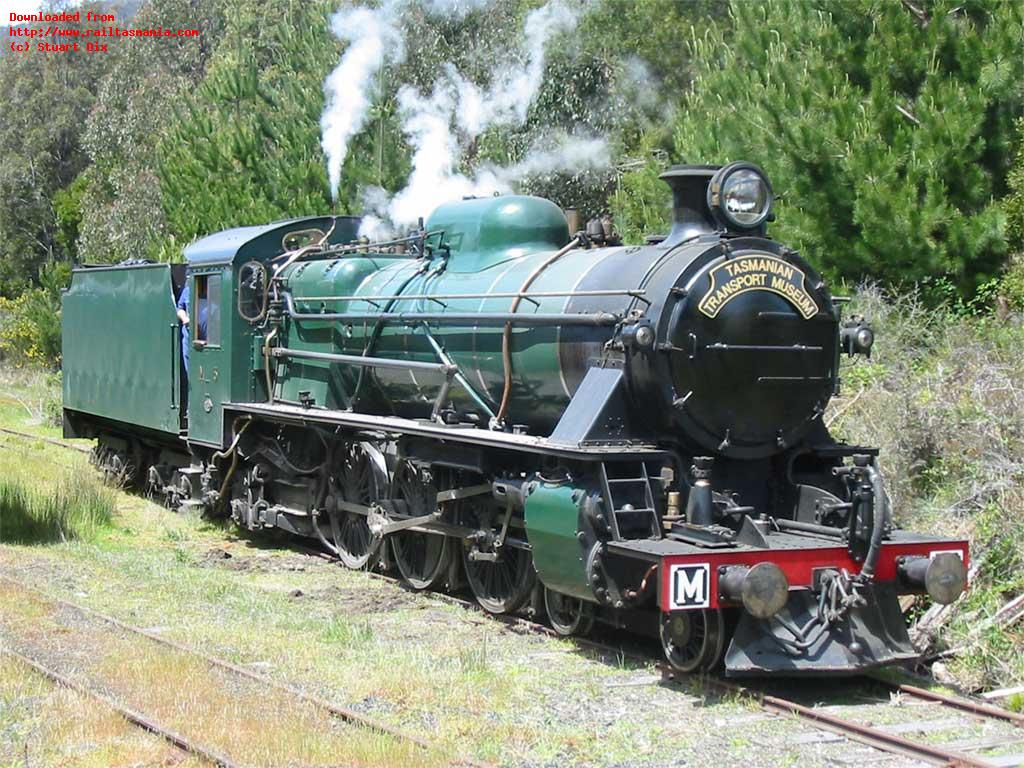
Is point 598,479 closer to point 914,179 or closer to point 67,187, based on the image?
point 914,179

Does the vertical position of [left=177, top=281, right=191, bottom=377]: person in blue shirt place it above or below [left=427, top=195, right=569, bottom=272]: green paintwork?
below

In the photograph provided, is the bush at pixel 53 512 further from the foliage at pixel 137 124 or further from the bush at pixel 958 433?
the foliage at pixel 137 124

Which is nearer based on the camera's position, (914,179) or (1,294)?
(914,179)

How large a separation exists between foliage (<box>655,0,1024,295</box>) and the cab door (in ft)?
17.9

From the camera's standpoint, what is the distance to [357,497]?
10.4m

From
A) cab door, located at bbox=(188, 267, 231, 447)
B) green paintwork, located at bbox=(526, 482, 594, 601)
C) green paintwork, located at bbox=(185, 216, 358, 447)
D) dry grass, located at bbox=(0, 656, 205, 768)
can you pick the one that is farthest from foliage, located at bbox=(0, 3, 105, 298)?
dry grass, located at bbox=(0, 656, 205, 768)

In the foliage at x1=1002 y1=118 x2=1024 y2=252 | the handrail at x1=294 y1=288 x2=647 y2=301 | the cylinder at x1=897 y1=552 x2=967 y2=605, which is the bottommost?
the cylinder at x1=897 y1=552 x2=967 y2=605

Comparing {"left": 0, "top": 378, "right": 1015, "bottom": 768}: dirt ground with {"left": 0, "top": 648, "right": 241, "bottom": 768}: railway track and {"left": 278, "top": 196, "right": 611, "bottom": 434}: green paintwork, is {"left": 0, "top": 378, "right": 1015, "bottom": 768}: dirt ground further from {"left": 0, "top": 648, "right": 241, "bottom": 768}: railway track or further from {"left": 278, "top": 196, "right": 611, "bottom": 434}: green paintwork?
{"left": 278, "top": 196, "right": 611, "bottom": 434}: green paintwork

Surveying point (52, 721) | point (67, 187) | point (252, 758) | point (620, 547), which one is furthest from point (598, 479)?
point (67, 187)

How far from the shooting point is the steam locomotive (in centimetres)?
675

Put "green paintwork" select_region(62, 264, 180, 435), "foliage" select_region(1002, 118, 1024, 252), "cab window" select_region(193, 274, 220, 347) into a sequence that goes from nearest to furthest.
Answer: "foliage" select_region(1002, 118, 1024, 252) → "cab window" select_region(193, 274, 220, 347) → "green paintwork" select_region(62, 264, 180, 435)

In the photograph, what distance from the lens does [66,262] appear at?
151 ft

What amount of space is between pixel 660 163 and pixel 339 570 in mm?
9178

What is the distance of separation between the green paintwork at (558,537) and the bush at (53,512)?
5.88 meters
